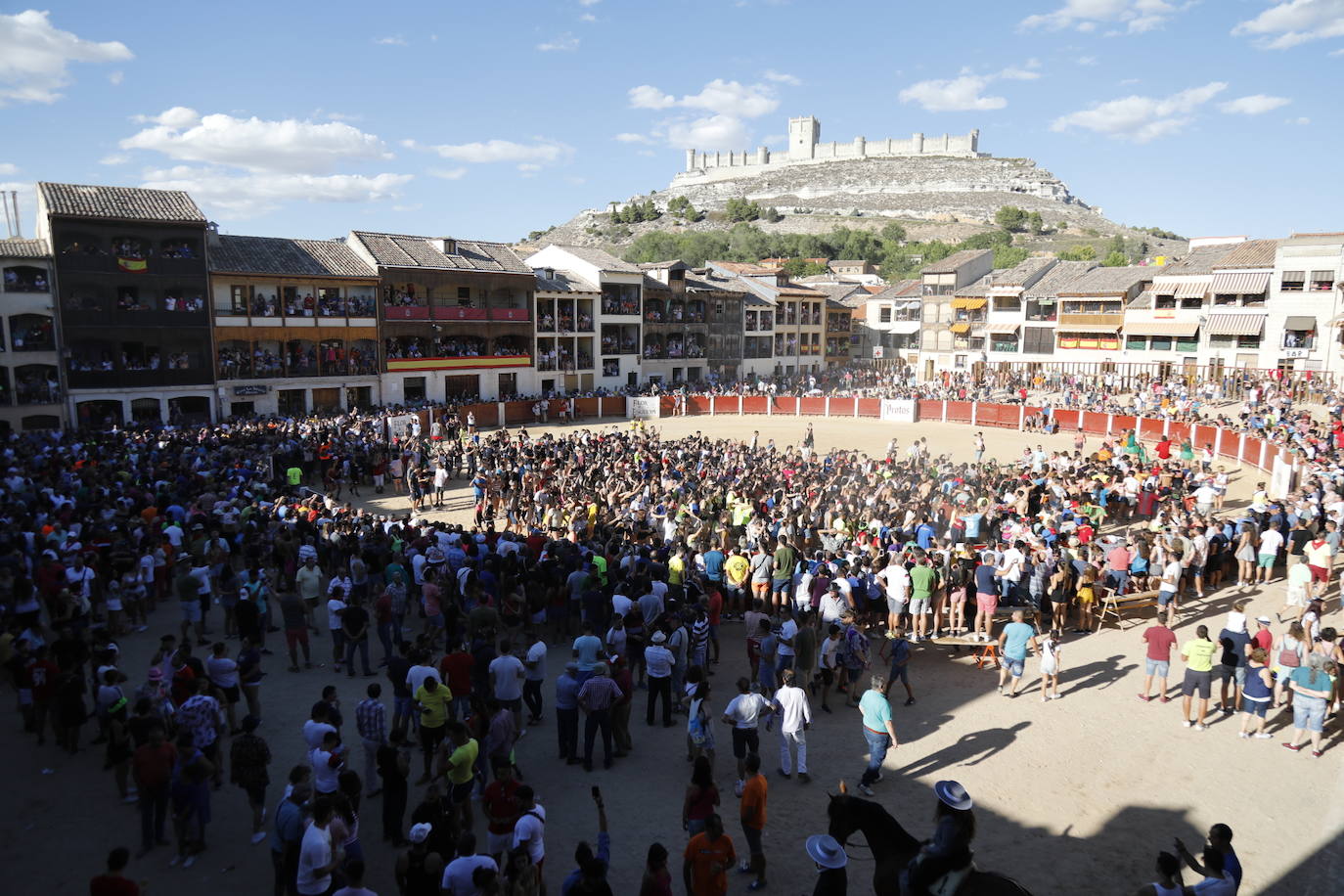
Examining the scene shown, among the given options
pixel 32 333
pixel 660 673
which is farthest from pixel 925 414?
pixel 32 333

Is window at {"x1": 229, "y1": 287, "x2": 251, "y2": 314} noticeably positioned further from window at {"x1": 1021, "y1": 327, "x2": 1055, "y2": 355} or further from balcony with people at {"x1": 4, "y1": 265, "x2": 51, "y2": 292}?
window at {"x1": 1021, "y1": 327, "x2": 1055, "y2": 355}

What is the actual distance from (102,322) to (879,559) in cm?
3553

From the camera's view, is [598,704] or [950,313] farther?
[950,313]

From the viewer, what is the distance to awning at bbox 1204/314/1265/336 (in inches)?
1865

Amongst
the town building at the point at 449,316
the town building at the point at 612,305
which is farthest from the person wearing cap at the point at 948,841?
the town building at the point at 612,305

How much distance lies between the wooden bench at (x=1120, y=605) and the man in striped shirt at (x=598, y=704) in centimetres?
943

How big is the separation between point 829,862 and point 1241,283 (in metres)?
54.2

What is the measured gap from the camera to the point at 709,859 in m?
6.52

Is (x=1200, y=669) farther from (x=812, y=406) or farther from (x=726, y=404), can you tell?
(x=726, y=404)

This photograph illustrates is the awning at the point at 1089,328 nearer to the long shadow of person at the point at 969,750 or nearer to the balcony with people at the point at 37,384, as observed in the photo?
the long shadow of person at the point at 969,750

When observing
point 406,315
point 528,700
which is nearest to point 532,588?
point 528,700

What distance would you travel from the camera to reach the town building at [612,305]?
2168 inches

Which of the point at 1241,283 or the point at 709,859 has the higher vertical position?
the point at 1241,283

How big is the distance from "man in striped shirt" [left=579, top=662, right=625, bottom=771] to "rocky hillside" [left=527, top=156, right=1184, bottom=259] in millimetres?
135919
